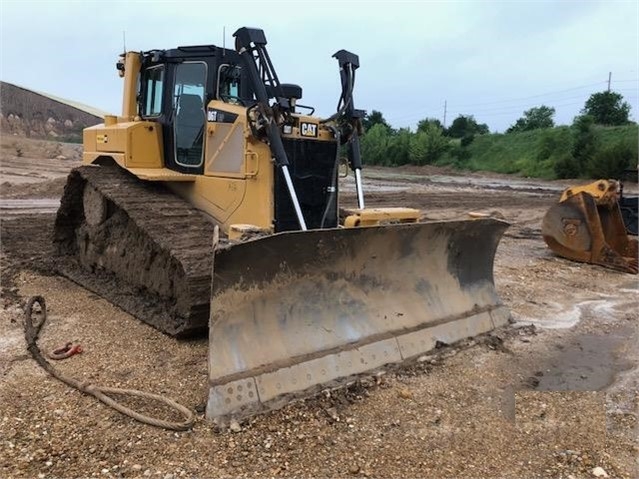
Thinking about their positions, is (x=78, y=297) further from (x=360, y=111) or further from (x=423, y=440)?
(x=423, y=440)

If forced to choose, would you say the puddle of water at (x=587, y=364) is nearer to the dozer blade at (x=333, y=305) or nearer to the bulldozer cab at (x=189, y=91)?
the dozer blade at (x=333, y=305)

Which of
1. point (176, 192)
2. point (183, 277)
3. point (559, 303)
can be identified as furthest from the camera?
point (559, 303)

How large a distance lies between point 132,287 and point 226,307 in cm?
209

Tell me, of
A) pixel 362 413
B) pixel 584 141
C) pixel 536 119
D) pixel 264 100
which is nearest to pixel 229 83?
pixel 264 100

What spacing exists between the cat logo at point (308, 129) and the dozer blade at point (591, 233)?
4.52 m

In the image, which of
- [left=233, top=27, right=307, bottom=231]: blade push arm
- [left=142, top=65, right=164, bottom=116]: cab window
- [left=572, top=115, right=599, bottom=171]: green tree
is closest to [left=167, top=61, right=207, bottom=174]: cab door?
[left=142, top=65, right=164, bottom=116]: cab window

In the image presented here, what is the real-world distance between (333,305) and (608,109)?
39181 mm

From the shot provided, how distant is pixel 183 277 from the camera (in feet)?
15.9

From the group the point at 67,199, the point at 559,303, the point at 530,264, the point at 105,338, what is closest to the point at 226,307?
the point at 105,338

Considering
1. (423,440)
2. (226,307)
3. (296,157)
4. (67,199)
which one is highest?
(296,157)

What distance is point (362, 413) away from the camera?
12.1 ft

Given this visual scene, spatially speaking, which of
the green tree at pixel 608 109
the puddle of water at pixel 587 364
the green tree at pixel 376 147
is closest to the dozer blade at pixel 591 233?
the puddle of water at pixel 587 364

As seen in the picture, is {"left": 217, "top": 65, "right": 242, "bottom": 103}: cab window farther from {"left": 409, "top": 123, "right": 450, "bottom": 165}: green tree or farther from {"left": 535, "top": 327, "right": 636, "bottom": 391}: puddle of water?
{"left": 409, "top": 123, "right": 450, "bottom": 165}: green tree

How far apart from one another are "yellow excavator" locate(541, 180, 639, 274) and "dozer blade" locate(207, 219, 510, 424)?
10.6 ft
